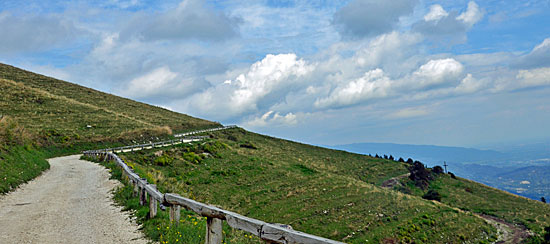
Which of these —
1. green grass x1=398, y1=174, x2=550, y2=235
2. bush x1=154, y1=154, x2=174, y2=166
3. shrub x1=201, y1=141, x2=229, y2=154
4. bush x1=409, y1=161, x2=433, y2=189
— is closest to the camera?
bush x1=154, y1=154, x2=174, y2=166

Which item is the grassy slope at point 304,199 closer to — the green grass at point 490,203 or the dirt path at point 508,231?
the dirt path at point 508,231

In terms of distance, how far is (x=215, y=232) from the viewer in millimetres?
6500

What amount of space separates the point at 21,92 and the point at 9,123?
164ft

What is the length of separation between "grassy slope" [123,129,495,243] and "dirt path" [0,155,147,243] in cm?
475

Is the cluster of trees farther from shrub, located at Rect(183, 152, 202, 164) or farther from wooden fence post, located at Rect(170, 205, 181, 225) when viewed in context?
wooden fence post, located at Rect(170, 205, 181, 225)

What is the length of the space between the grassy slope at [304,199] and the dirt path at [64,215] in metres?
4.75

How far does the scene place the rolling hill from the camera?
25.0m

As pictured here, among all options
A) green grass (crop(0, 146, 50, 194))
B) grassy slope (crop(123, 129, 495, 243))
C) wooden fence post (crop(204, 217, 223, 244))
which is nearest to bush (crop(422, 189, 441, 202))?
grassy slope (crop(123, 129, 495, 243))

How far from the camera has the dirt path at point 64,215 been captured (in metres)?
8.73

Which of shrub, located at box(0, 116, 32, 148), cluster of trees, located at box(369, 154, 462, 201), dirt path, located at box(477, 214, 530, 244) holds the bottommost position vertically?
dirt path, located at box(477, 214, 530, 244)

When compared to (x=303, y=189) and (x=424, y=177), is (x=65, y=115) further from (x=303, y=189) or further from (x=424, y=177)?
(x=424, y=177)

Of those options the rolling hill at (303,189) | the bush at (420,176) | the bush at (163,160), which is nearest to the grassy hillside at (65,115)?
the rolling hill at (303,189)

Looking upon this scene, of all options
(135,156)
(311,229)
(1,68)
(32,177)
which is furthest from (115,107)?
(311,229)

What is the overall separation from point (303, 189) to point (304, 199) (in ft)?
10.0
